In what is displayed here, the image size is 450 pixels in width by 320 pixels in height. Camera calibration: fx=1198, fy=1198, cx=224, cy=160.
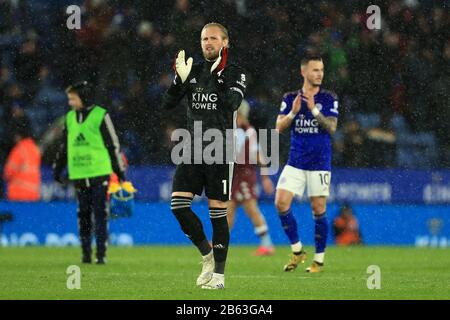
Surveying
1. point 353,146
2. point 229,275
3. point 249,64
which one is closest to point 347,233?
point 353,146

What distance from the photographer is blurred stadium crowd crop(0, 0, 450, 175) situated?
19.8 m

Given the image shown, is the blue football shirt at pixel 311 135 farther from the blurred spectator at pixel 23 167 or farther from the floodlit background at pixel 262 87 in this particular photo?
the blurred spectator at pixel 23 167

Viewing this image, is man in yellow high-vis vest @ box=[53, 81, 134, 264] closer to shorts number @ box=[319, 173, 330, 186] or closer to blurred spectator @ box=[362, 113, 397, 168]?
shorts number @ box=[319, 173, 330, 186]

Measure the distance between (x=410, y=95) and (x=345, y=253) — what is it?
4.24 m

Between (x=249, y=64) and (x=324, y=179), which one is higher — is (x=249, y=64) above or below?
above

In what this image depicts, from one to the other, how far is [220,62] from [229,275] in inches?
116

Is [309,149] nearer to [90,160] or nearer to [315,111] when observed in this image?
[315,111]

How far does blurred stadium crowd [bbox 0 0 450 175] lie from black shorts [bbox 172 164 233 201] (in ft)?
29.9

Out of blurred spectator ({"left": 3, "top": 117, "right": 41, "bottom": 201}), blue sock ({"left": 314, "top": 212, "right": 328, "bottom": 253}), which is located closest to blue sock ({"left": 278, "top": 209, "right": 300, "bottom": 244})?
blue sock ({"left": 314, "top": 212, "right": 328, "bottom": 253})

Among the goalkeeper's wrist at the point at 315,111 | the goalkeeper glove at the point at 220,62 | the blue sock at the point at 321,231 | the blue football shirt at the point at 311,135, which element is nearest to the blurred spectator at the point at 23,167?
the blue football shirt at the point at 311,135

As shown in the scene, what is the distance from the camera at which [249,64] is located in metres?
20.2

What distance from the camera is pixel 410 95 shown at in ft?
66.6
